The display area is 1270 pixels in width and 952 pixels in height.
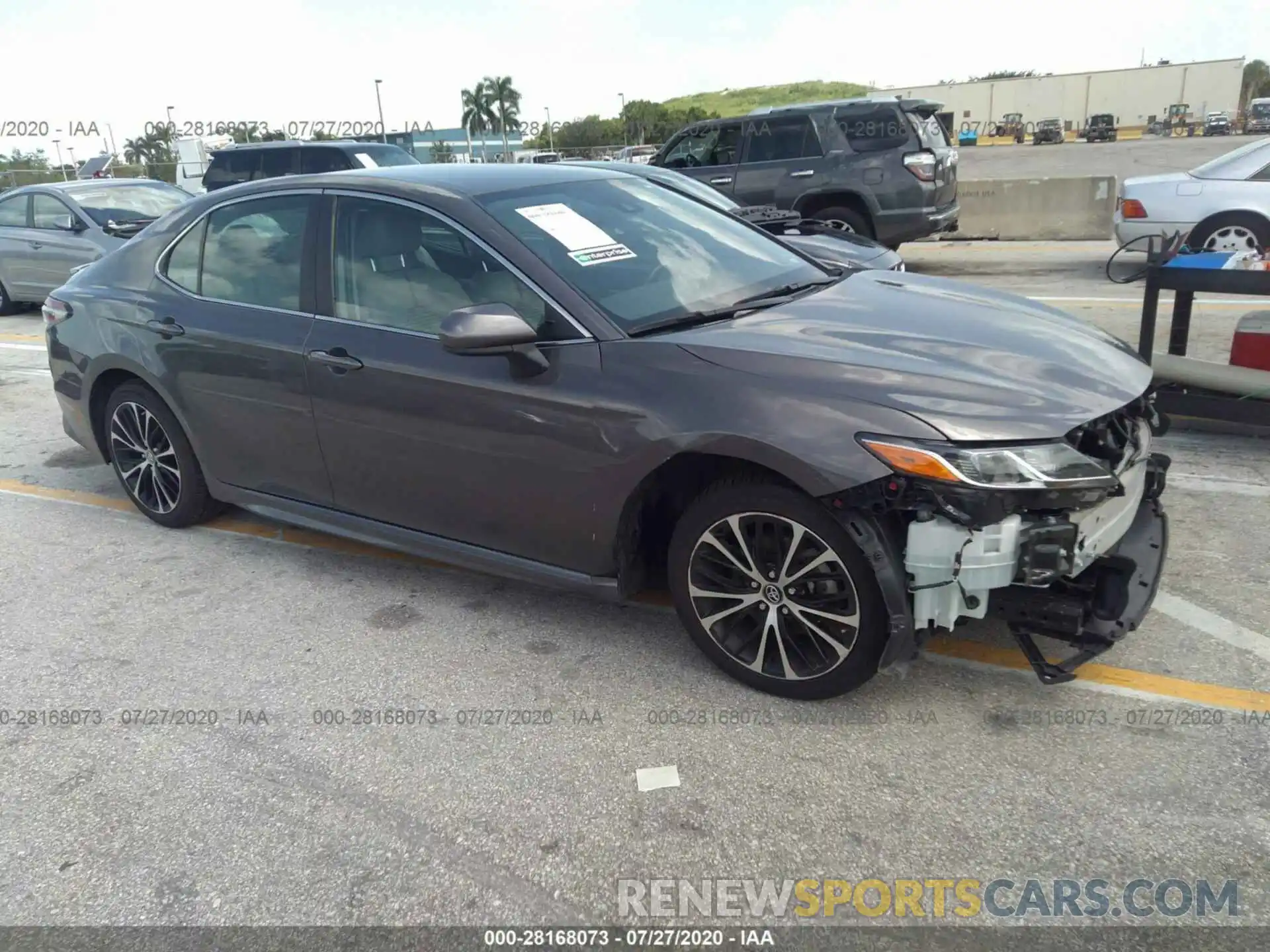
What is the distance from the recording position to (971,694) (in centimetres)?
325

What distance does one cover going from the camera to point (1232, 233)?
1035cm

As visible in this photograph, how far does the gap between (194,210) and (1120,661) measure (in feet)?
→ 14.6

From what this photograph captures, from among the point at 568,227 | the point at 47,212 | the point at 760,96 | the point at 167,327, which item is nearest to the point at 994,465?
the point at 568,227

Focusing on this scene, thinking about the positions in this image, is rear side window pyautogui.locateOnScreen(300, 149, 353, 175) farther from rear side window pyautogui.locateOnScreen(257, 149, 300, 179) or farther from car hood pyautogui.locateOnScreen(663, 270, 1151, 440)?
car hood pyautogui.locateOnScreen(663, 270, 1151, 440)

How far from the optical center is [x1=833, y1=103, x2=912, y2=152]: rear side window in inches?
450

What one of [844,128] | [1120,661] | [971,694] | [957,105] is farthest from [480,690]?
[957,105]

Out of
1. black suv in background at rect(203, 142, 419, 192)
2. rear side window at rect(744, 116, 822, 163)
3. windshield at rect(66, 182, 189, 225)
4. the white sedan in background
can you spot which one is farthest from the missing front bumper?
black suv in background at rect(203, 142, 419, 192)

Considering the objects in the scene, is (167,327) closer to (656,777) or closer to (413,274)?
(413,274)

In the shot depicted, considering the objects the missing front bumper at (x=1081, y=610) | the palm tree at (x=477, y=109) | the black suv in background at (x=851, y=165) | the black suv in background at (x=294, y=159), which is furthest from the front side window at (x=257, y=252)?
the palm tree at (x=477, y=109)

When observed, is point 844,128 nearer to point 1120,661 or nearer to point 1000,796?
point 1120,661

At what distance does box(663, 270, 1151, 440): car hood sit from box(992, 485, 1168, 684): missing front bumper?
0.48 m

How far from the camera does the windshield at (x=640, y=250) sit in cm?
354

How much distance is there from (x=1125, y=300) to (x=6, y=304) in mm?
13351

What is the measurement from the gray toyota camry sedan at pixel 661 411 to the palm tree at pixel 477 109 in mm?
86118
